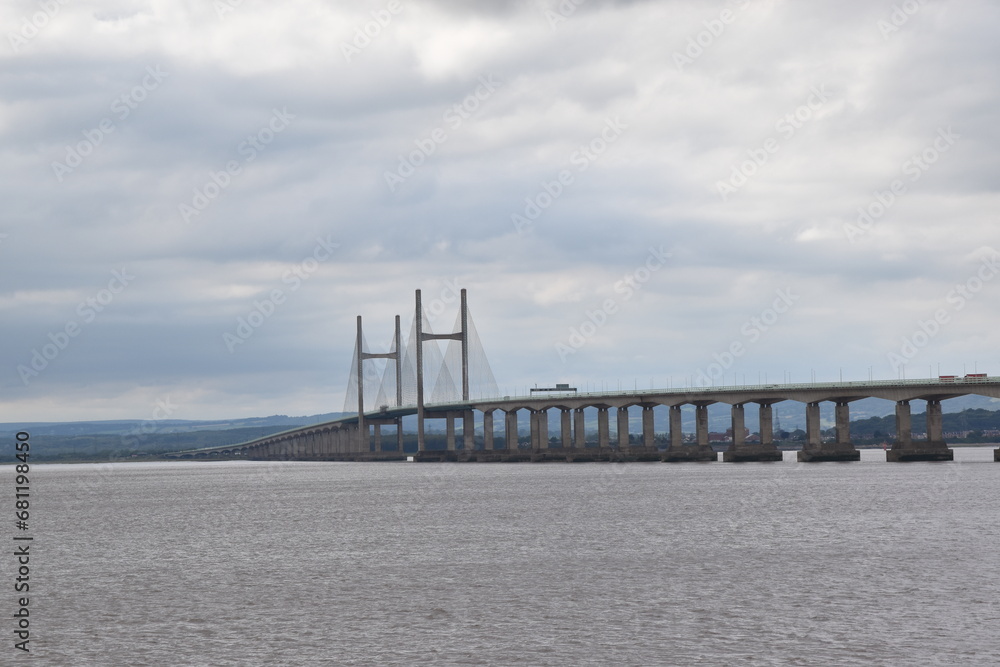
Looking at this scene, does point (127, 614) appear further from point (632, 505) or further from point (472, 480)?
point (472, 480)

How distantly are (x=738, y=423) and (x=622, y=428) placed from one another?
17322mm

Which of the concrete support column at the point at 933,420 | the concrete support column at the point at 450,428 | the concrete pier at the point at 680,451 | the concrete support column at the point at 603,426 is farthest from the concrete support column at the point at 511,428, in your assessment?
the concrete support column at the point at 933,420

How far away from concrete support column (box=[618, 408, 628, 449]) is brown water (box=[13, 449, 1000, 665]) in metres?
78.2

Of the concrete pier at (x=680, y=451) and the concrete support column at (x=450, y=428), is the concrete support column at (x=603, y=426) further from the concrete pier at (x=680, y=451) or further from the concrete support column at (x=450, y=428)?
the concrete support column at (x=450, y=428)

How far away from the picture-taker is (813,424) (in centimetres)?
13075

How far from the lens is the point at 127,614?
32.3 m

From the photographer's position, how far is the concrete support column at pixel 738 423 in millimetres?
134625

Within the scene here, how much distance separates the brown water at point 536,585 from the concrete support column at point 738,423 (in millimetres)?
64105

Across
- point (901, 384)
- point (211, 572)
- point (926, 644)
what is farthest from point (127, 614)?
point (901, 384)

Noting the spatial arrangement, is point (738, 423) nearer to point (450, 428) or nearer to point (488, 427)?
point (488, 427)

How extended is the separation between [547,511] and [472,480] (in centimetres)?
4855

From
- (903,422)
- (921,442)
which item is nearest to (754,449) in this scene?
(921,442)

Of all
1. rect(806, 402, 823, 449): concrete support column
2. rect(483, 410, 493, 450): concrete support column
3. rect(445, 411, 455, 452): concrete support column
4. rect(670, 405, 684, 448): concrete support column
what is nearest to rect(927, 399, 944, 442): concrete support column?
rect(806, 402, 823, 449): concrete support column

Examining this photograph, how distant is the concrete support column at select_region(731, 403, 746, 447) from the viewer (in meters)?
135
